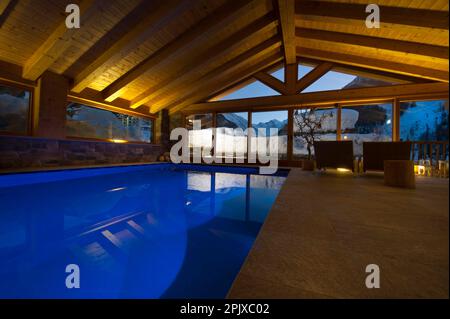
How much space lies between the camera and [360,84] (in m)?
5.60

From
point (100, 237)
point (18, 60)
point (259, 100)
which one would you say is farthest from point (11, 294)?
point (259, 100)

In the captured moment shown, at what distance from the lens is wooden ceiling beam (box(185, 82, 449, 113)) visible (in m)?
5.05

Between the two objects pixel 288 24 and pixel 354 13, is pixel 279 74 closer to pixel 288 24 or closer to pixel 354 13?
pixel 288 24

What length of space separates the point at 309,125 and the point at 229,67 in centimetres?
323

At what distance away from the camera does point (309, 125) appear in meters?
6.35

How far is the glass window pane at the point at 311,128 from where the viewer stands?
20.1 ft

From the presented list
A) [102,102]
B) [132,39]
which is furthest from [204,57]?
[102,102]

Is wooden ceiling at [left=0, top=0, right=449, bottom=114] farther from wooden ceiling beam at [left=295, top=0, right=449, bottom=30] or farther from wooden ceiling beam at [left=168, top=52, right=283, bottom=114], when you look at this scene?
wooden ceiling beam at [left=168, top=52, right=283, bottom=114]

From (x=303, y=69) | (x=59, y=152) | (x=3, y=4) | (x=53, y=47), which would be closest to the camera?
(x=3, y=4)

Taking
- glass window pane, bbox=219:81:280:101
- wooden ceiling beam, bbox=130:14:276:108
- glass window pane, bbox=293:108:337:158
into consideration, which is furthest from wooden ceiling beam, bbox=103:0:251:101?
glass window pane, bbox=293:108:337:158

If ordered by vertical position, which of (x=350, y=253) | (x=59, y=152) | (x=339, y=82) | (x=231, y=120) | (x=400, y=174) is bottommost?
(x=350, y=253)

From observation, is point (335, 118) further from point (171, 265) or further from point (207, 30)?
point (171, 265)

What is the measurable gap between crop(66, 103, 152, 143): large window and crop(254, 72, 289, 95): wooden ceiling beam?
4484mm

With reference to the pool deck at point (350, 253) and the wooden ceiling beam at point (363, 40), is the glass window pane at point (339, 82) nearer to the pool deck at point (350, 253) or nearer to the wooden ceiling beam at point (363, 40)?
the wooden ceiling beam at point (363, 40)
